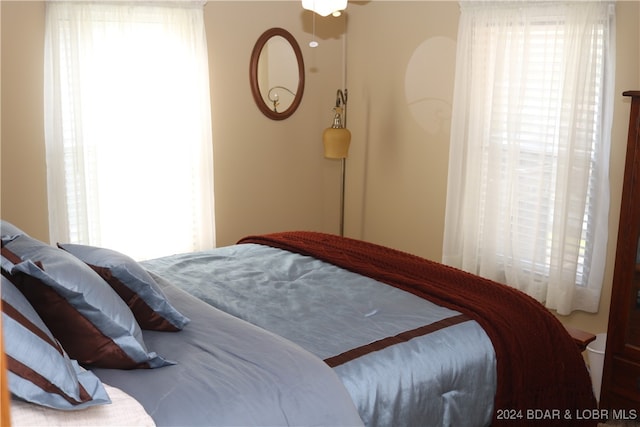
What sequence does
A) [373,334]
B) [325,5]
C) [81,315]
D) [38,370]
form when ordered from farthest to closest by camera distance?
[325,5] < [373,334] < [81,315] < [38,370]

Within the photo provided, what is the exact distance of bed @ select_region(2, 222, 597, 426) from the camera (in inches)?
74.5

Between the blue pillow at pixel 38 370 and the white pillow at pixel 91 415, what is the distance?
31mm

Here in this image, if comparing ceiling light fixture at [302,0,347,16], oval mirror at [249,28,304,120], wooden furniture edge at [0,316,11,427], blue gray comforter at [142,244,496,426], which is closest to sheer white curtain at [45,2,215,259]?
oval mirror at [249,28,304,120]

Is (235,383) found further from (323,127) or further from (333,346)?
(323,127)

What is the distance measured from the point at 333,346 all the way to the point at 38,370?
3.18 feet

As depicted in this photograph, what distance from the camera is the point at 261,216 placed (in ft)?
16.3

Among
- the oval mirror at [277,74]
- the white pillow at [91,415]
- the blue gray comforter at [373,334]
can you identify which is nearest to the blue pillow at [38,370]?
the white pillow at [91,415]

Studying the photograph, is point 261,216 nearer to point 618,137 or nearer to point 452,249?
point 452,249

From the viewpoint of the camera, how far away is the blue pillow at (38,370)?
159 centimetres

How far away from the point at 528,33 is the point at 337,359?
2459 millimetres

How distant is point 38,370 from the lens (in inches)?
63.3

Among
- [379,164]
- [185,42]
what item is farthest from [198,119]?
[379,164]

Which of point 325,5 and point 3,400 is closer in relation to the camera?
point 3,400

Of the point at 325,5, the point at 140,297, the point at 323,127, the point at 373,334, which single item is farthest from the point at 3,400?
the point at 323,127
